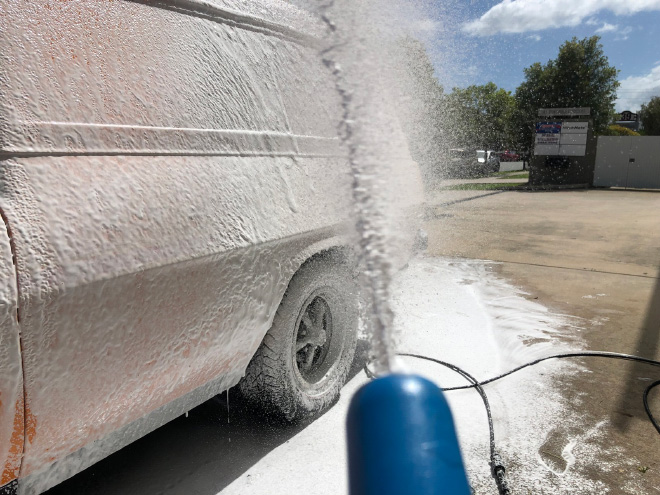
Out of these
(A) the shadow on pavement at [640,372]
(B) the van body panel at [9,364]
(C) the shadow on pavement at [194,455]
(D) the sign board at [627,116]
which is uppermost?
(B) the van body panel at [9,364]

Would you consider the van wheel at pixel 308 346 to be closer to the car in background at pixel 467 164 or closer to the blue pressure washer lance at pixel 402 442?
the blue pressure washer lance at pixel 402 442

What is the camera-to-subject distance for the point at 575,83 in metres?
35.2

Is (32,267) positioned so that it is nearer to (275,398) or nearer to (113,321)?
(113,321)

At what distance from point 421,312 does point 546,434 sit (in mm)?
2044

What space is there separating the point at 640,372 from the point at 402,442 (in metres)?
3.73

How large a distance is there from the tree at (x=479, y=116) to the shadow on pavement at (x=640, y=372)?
35.9ft

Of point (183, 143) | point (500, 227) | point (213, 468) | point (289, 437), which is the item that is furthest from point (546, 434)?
point (500, 227)

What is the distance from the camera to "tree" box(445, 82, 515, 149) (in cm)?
2008

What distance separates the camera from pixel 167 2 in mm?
1986

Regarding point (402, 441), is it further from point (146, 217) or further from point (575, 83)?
point (575, 83)

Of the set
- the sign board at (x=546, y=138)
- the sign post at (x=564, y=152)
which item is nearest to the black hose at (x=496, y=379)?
the sign post at (x=564, y=152)

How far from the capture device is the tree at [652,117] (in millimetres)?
49562

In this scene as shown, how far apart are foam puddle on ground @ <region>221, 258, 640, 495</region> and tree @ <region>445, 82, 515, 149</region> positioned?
429 inches

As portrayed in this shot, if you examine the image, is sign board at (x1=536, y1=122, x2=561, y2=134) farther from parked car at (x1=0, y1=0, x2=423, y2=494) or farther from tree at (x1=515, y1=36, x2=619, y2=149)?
parked car at (x1=0, y1=0, x2=423, y2=494)
